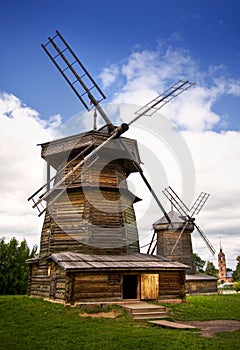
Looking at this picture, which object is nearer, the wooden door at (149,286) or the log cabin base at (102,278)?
the log cabin base at (102,278)

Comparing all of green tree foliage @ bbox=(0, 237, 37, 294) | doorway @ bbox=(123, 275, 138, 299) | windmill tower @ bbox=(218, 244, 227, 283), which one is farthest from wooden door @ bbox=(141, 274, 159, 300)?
windmill tower @ bbox=(218, 244, 227, 283)

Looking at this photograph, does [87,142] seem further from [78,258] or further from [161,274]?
[161,274]

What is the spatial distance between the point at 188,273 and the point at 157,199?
51.0 feet

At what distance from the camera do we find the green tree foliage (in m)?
30.3

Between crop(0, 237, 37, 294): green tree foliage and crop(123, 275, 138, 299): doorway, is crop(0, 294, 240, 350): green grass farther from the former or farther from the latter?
crop(0, 237, 37, 294): green tree foliage

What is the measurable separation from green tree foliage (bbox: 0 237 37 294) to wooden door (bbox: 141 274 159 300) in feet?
57.5

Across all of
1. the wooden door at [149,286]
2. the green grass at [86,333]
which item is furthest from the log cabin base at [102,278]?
the green grass at [86,333]

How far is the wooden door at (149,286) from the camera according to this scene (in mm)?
17125

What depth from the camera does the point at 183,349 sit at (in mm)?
8391

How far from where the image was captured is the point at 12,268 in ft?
102

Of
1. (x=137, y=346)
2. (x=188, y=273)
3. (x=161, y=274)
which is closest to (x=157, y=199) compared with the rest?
(x=161, y=274)

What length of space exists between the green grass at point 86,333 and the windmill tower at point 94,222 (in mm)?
2283

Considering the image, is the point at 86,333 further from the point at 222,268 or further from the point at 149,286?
the point at 222,268

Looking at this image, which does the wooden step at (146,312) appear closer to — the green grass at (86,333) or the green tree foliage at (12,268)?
the green grass at (86,333)
